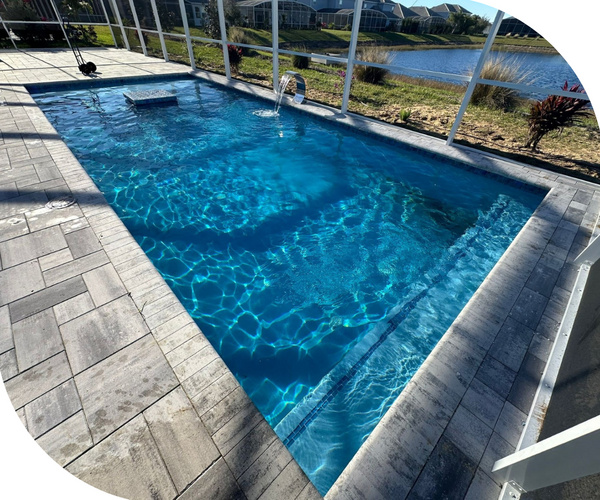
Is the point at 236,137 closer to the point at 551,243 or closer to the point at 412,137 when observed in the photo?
the point at 412,137

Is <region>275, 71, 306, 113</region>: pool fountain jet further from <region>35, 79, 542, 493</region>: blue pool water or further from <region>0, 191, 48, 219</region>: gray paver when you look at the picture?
<region>0, 191, 48, 219</region>: gray paver

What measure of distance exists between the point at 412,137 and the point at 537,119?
2.65 m

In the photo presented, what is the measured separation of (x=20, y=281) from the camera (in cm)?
300

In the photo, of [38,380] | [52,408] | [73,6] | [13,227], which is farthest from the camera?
[73,6]

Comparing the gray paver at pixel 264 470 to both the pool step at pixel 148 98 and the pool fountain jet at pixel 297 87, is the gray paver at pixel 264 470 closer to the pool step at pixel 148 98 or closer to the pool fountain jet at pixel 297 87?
the pool fountain jet at pixel 297 87


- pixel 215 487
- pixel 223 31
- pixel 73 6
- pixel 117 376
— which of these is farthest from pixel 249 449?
pixel 73 6

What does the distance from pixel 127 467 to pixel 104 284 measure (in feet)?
6.14

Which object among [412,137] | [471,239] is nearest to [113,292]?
[471,239]

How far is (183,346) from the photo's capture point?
8.41 feet

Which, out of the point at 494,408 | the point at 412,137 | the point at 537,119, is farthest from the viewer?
the point at 412,137

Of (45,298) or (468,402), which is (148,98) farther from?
(468,402)

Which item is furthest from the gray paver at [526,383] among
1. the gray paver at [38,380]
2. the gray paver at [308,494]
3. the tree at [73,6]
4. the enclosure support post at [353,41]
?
the tree at [73,6]

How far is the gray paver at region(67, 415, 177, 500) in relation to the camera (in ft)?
5.84

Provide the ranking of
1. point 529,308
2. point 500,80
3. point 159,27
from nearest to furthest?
point 529,308
point 500,80
point 159,27
